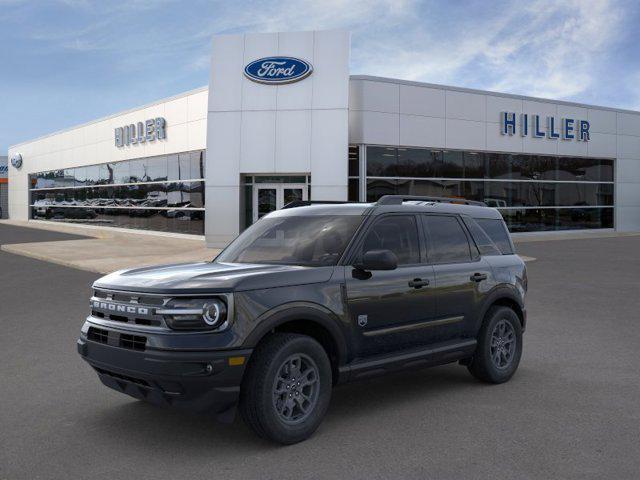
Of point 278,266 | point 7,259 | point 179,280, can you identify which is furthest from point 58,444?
point 7,259

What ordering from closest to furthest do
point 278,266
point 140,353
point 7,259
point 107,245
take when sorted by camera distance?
1. point 140,353
2. point 278,266
3. point 7,259
4. point 107,245

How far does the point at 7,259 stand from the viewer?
67.9 ft

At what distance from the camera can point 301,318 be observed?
483 centimetres

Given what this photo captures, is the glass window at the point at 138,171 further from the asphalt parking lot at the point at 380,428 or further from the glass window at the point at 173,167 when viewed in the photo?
the asphalt parking lot at the point at 380,428

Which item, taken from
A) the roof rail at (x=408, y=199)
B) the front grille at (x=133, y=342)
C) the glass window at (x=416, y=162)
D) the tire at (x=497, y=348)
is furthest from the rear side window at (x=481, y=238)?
the glass window at (x=416, y=162)

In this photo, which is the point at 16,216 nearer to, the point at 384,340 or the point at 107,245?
the point at 107,245

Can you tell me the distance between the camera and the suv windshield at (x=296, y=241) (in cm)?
547

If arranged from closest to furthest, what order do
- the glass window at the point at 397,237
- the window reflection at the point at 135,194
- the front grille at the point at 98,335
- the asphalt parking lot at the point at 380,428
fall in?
1. the asphalt parking lot at the point at 380,428
2. the front grille at the point at 98,335
3. the glass window at the point at 397,237
4. the window reflection at the point at 135,194

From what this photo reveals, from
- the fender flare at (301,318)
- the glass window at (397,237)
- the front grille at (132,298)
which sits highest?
the glass window at (397,237)

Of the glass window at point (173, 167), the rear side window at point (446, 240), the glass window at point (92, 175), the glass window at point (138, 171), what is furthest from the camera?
the glass window at point (92, 175)

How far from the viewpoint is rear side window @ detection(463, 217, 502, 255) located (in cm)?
665

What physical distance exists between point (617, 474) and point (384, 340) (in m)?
1.88

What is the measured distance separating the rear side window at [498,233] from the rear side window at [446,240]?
456 mm

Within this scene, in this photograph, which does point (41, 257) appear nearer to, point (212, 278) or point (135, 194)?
point (135, 194)
